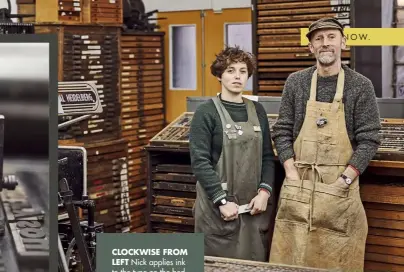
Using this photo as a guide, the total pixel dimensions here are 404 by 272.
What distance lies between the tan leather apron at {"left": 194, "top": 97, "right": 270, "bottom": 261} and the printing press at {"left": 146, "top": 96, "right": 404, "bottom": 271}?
31cm

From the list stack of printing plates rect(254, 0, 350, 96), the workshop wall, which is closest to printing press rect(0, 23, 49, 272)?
stack of printing plates rect(254, 0, 350, 96)

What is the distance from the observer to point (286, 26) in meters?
5.57

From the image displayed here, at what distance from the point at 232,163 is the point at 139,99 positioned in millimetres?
4146

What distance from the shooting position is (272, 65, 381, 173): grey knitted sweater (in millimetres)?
3232

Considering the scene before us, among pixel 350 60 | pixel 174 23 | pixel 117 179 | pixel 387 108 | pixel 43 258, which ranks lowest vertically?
pixel 117 179

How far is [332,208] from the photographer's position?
3.30 metres

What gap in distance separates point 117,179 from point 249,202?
330 cm

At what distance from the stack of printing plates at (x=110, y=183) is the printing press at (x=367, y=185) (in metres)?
1.95

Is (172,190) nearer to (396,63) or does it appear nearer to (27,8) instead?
(396,63)

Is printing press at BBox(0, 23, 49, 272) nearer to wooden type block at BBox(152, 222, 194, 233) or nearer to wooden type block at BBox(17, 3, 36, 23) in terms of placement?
wooden type block at BBox(152, 222, 194, 233)

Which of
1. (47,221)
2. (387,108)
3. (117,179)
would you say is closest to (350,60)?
(387,108)

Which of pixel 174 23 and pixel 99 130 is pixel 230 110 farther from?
pixel 174 23

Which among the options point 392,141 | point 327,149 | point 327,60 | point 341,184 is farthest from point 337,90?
point 392,141

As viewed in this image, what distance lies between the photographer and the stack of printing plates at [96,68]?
19.8ft
